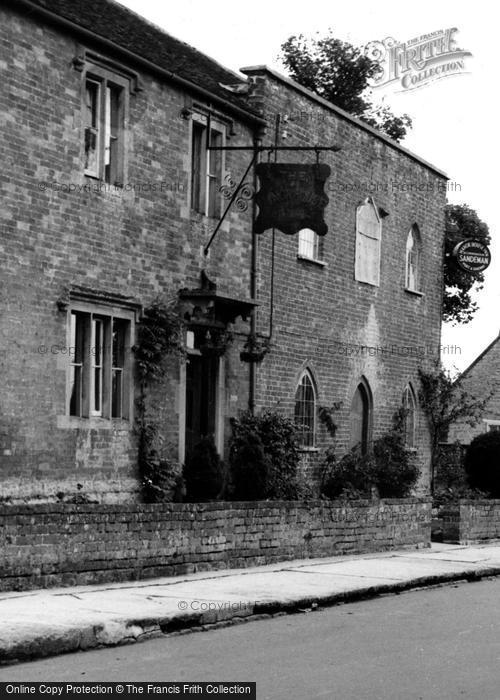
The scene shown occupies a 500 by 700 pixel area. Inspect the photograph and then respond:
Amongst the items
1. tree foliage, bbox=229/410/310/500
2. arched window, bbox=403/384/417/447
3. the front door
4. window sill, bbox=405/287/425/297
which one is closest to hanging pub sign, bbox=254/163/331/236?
the front door

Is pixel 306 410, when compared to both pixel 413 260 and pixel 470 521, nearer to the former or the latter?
pixel 470 521

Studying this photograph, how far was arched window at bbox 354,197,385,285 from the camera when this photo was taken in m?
26.8

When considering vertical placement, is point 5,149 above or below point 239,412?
above

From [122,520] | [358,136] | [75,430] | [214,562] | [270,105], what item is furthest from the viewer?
[358,136]

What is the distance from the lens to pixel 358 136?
87.8 feet

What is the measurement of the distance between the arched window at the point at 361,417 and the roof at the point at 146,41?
7211 millimetres

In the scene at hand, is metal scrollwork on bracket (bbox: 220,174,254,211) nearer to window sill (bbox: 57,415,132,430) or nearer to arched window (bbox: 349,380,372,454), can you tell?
window sill (bbox: 57,415,132,430)

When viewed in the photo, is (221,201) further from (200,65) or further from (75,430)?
(75,430)

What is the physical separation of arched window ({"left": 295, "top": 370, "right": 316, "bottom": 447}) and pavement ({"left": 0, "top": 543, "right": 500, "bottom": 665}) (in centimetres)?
520

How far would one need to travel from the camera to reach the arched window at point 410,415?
96.6 ft

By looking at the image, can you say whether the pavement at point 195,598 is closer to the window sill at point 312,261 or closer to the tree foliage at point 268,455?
the tree foliage at point 268,455

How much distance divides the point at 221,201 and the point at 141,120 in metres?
2.85

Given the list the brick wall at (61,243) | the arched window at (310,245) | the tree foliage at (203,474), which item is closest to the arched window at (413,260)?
the arched window at (310,245)

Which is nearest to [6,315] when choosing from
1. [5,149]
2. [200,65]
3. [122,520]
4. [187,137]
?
[5,149]
